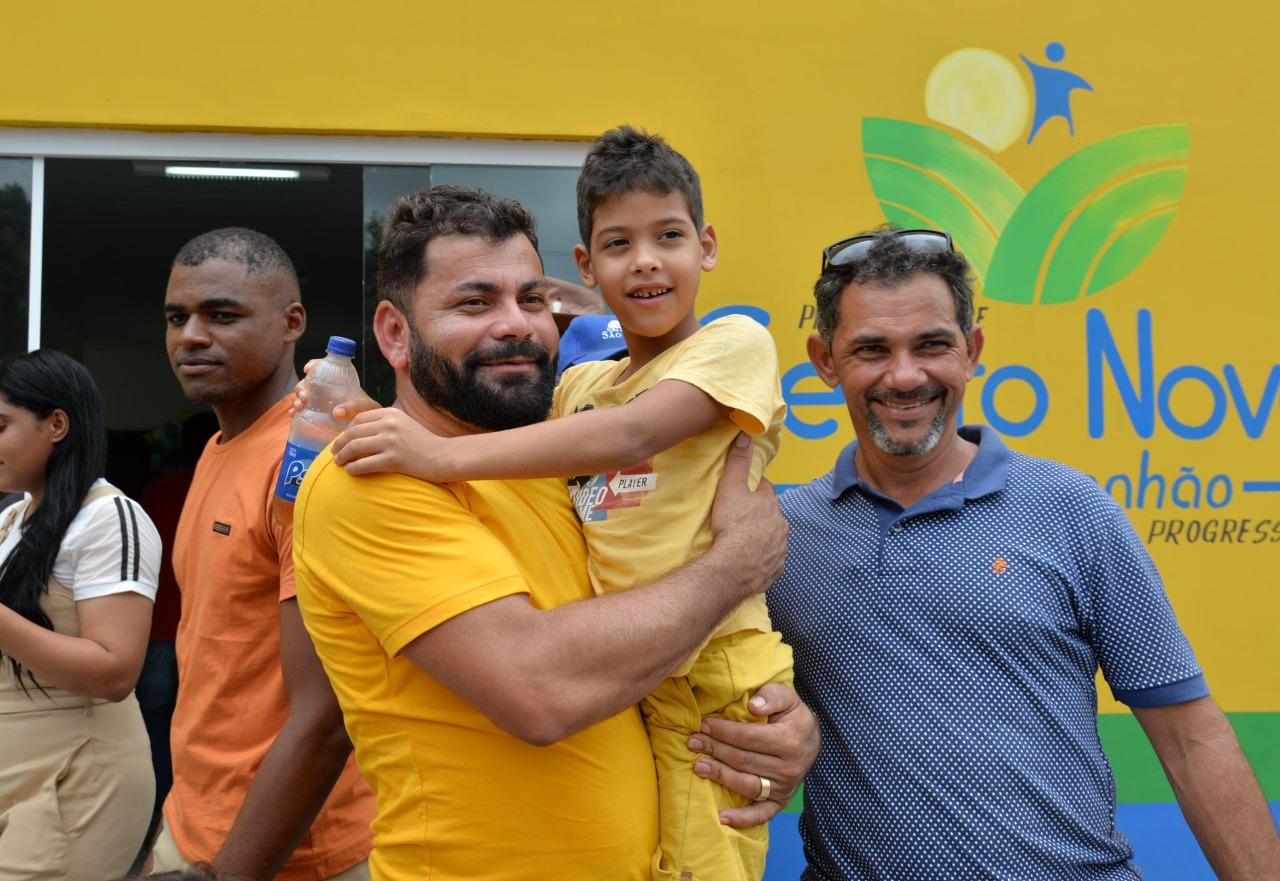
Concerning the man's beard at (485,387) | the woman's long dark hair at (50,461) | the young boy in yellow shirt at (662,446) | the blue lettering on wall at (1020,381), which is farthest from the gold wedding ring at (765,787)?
the blue lettering on wall at (1020,381)

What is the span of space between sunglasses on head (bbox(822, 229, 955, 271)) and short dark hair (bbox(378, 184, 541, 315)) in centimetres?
68

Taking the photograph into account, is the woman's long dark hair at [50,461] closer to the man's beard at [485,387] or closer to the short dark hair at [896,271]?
the man's beard at [485,387]

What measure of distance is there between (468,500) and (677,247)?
729 millimetres

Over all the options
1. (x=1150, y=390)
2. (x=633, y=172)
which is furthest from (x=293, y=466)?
(x=1150, y=390)

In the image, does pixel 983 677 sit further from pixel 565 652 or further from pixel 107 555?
pixel 107 555

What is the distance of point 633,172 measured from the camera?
219cm

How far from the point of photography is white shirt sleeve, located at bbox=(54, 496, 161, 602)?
9.19 ft

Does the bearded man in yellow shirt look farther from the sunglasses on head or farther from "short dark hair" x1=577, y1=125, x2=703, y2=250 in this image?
the sunglasses on head

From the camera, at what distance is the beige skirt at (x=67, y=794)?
2.69 metres

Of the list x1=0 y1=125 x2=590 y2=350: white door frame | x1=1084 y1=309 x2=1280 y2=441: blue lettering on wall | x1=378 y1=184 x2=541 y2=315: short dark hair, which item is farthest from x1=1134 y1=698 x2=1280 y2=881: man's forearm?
x1=0 y1=125 x2=590 y2=350: white door frame

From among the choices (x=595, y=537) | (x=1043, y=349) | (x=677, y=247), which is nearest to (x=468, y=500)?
(x=595, y=537)

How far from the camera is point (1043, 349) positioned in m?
3.82

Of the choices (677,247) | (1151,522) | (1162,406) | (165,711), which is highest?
(677,247)

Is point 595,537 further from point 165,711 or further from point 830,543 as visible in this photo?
point 165,711
